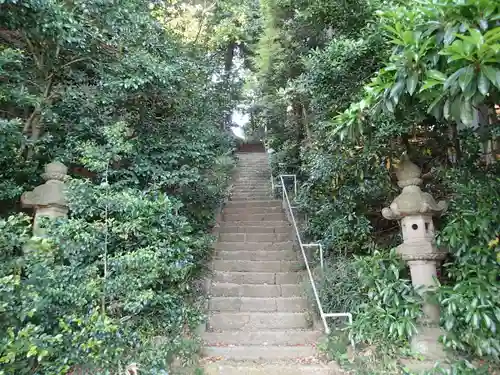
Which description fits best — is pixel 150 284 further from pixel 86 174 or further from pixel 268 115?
pixel 268 115

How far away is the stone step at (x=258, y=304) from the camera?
4164 mm

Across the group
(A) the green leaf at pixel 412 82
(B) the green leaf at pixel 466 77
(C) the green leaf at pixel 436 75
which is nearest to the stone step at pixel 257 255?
(A) the green leaf at pixel 412 82

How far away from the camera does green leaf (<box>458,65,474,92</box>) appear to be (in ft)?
5.70

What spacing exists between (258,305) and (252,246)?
→ 4.50 ft

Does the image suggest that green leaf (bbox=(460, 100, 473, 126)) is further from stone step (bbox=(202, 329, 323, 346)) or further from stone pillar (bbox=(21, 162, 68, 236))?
stone pillar (bbox=(21, 162, 68, 236))

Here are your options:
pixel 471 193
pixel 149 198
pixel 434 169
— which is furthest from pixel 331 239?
pixel 149 198

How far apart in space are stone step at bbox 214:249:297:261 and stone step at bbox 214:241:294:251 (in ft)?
0.51

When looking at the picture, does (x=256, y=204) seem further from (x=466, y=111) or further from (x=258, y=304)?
(x=466, y=111)

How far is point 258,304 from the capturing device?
4.23 meters

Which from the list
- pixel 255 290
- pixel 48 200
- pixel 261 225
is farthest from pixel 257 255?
pixel 48 200

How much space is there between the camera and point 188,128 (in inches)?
173

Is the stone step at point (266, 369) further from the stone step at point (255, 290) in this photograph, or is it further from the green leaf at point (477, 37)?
the green leaf at point (477, 37)

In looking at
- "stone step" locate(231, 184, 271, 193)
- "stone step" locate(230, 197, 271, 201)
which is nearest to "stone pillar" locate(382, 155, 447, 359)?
"stone step" locate(230, 197, 271, 201)

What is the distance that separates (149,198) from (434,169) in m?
2.92
